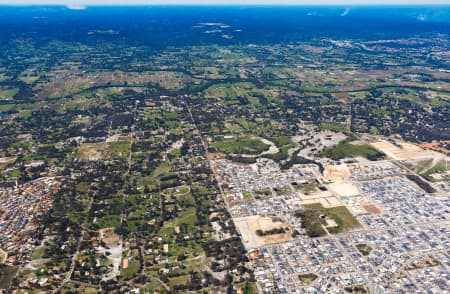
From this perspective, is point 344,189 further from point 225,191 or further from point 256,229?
point 225,191

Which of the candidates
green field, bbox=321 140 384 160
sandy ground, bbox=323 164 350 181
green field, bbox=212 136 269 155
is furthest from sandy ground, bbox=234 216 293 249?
green field, bbox=321 140 384 160

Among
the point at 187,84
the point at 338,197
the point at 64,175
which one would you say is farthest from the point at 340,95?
the point at 64,175

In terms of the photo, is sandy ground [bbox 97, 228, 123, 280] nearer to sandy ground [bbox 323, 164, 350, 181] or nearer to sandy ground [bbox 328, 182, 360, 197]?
sandy ground [bbox 328, 182, 360, 197]

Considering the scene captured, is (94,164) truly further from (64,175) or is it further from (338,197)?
(338,197)

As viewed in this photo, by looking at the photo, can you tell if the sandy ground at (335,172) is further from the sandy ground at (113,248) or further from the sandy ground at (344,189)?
the sandy ground at (113,248)

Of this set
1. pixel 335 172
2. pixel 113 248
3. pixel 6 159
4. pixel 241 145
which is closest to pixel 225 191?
pixel 241 145

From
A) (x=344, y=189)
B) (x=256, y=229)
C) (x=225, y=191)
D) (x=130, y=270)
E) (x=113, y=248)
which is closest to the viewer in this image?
(x=130, y=270)
